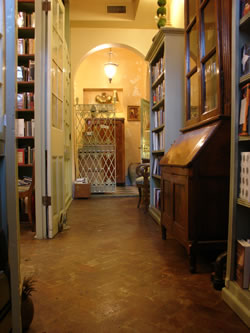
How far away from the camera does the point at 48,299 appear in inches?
60.0

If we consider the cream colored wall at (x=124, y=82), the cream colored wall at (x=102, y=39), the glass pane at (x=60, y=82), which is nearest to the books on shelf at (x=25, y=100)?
the glass pane at (x=60, y=82)

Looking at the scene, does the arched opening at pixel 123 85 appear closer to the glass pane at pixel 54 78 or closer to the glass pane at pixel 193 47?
the glass pane at pixel 54 78

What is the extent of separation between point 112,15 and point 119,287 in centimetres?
485

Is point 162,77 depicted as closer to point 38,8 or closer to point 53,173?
point 38,8

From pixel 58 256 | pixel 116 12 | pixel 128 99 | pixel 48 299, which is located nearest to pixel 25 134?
pixel 58 256

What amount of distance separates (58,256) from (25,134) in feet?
6.02

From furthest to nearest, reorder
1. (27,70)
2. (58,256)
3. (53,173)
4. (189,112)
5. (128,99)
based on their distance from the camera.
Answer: (128,99) → (27,70) → (53,173) → (189,112) → (58,256)

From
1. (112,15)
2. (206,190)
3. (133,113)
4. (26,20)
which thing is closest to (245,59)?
(206,190)

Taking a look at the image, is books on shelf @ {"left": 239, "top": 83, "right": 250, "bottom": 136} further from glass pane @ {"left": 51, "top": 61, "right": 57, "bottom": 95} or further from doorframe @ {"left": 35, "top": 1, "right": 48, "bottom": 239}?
glass pane @ {"left": 51, "top": 61, "right": 57, "bottom": 95}

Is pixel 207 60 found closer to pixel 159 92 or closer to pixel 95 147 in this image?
pixel 159 92

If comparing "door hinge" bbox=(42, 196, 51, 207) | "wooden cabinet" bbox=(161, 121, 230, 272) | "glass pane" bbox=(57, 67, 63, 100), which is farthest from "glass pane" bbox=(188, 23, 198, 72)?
"door hinge" bbox=(42, 196, 51, 207)

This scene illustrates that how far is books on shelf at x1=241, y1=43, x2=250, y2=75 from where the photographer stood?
1.42 meters

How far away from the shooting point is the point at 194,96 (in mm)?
2389

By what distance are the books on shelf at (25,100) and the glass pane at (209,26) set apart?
223 cm
